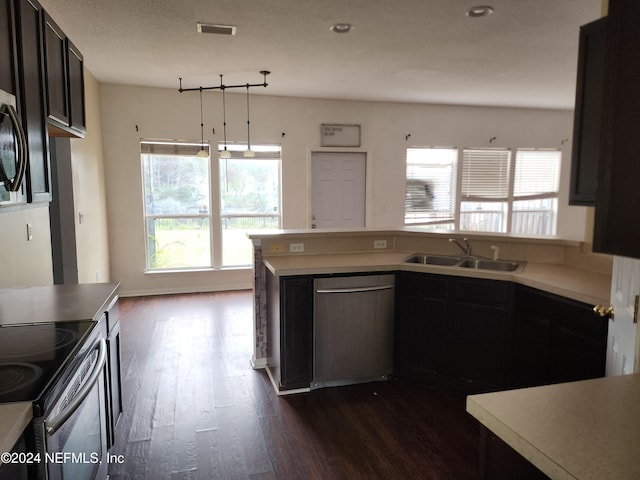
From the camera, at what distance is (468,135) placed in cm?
706

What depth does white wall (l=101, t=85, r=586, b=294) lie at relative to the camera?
571 cm

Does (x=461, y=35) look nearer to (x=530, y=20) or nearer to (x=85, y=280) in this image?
(x=530, y=20)

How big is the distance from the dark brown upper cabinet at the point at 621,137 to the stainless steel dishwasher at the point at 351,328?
235 centimetres

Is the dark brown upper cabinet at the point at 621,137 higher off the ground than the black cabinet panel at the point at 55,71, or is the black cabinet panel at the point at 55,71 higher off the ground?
the black cabinet panel at the point at 55,71

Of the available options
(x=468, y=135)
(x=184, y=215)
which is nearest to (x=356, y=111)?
(x=468, y=135)

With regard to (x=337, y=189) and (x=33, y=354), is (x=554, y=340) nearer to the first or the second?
(x=33, y=354)

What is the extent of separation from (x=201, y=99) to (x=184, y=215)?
1642 mm

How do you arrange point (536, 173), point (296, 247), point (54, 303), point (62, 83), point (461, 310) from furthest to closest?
point (536, 173)
point (296, 247)
point (461, 310)
point (62, 83)
point (54, 303)

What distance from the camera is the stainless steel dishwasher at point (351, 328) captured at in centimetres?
305

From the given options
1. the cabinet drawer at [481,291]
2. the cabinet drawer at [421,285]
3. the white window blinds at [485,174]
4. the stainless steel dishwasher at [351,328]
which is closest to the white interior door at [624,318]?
the cabinet drawer at [481,291]

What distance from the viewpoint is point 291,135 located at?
20.7ft

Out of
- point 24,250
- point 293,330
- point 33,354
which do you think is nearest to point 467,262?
point 293,330

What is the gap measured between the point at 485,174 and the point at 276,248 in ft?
16.5

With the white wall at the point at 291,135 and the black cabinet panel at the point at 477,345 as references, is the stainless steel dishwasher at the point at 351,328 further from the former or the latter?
the white wall at the point at 291,135
